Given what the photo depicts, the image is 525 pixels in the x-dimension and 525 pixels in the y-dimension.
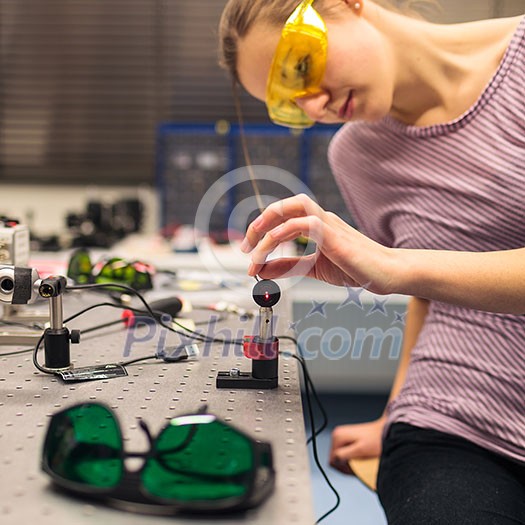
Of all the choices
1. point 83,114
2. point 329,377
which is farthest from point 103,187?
point 329,377

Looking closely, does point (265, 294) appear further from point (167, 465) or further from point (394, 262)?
point (167, 465)

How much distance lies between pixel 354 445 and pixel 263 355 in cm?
49

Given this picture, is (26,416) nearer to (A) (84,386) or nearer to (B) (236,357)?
(A) (84,386)

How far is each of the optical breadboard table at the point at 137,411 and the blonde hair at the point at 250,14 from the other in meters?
0.50

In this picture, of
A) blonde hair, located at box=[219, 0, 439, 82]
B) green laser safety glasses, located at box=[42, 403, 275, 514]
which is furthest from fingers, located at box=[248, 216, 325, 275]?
blonde hair, located at box=[219, 0, 439, 82]

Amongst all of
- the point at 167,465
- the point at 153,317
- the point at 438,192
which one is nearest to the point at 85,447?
the point at 167,465

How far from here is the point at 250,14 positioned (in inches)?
41.0

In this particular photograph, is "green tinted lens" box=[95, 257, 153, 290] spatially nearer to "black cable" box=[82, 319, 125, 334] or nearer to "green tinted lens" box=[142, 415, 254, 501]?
"black cable" box=[82, 319, 125, 334]

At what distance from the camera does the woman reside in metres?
0.90

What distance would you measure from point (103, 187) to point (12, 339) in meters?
2.53

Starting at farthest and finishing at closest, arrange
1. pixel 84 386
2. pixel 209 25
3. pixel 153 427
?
pixel 209 25, pixel 84 386, pixel 153 427

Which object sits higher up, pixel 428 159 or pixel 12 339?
pixel 428 159

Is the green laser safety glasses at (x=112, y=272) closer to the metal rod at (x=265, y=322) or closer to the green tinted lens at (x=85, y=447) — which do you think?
the metal rod at (x=265, y=322)

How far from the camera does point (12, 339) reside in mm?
1040
